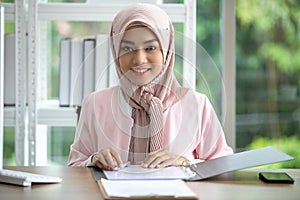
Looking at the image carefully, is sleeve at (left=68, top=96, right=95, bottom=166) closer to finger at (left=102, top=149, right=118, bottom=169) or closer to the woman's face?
finger at (left=102, top=149, right=118, bottom=169)

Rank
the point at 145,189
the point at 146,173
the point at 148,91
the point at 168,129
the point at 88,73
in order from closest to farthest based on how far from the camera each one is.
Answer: the point at 145,189, the point at 146,173, the point at 148,91, the point at 168,129, the point at 88,73

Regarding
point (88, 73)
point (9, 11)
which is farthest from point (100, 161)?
point (9, 11)

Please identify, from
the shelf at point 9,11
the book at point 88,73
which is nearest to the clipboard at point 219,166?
the book at point 88,73

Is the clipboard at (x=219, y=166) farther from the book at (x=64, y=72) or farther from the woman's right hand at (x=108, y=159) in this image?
the book at (x=64, y=72)

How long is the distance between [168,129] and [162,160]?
182 millimetres

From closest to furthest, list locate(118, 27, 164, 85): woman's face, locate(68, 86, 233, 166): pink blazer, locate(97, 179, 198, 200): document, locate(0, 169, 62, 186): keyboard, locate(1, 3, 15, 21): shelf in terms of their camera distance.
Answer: locate(97, 179, 198, 200): document
locate(0, 169, 62, 186): keyboard
locate(118, 27, 164, 85): woman's face
locate(68, 86, 233, 166): pink blazer
locate(1, 3, 15, 21): shelf

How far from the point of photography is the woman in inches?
64.4

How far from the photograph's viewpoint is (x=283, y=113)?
124 inches

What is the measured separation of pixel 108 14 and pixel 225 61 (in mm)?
533

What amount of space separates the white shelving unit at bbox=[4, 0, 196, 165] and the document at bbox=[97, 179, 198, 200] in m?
1.13

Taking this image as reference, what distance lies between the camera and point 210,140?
1.85 metres

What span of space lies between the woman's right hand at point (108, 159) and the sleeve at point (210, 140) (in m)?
Result: 0.28

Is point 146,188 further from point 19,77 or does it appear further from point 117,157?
point 19,77

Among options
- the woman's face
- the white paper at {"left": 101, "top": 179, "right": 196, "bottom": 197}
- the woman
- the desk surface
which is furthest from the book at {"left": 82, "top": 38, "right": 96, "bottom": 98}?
the white paper at {"left": 101, "top": 179, "right": 196, "bottom": 197}
